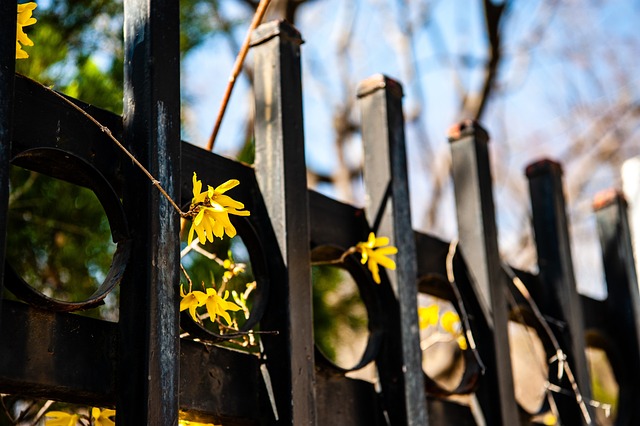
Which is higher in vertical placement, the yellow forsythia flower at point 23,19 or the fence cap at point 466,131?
the fence cap at point 466,131

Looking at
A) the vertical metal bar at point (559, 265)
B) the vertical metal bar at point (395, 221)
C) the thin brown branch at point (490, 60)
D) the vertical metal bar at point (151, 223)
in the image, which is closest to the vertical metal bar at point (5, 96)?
the vertical metal bar at point (151, 223)

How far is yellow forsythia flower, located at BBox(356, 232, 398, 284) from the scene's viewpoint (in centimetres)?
155

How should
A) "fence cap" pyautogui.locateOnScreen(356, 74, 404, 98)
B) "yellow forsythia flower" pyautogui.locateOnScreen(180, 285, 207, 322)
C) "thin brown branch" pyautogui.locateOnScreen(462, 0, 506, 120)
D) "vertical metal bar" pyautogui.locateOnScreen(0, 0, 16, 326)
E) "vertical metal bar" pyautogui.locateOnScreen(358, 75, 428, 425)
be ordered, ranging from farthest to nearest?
"thin brown branch" pyautogui.locateOnScreen(462, 0, 506, 120)
"fence cap" pyautogui.locateOnScreen(356, 74, 404, 98)
"vertical metal bar" pyautogui.locateOnScreen(358, 75, 428, 425)
"yellow forsythia flower" pyautogui.locateOnScreen(180, 285, 207, 322)
"vertical metal bar" pyautogui.locateOnScreen(0, 0, 16, 326)

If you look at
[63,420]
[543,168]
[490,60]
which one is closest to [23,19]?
[63,420]

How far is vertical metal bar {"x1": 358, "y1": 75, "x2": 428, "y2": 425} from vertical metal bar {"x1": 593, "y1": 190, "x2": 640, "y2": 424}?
2.60 feet

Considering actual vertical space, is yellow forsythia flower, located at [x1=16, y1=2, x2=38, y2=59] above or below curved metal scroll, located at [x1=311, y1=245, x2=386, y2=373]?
above

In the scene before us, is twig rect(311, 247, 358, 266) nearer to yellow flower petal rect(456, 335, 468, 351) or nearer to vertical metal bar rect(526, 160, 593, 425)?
yellow flower petal rect(456, 335, 468, 351)

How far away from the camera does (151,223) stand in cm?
117

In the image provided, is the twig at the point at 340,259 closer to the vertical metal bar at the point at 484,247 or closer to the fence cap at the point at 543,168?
the vertical metal bar at the point at 484,247

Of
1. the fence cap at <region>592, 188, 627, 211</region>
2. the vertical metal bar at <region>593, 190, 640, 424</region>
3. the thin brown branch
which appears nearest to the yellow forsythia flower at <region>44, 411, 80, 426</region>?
the vertical metal bar at <region>593, 190, 640, 424</region>

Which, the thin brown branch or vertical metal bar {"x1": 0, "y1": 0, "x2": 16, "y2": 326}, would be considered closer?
vertical metal bar {"x1": 0, "y1": 0, "x2": 16, "y2": 326}

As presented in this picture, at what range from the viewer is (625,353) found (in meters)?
2.20

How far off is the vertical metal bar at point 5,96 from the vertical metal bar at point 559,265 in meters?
1.30

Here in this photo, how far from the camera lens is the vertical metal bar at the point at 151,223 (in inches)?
44.0
